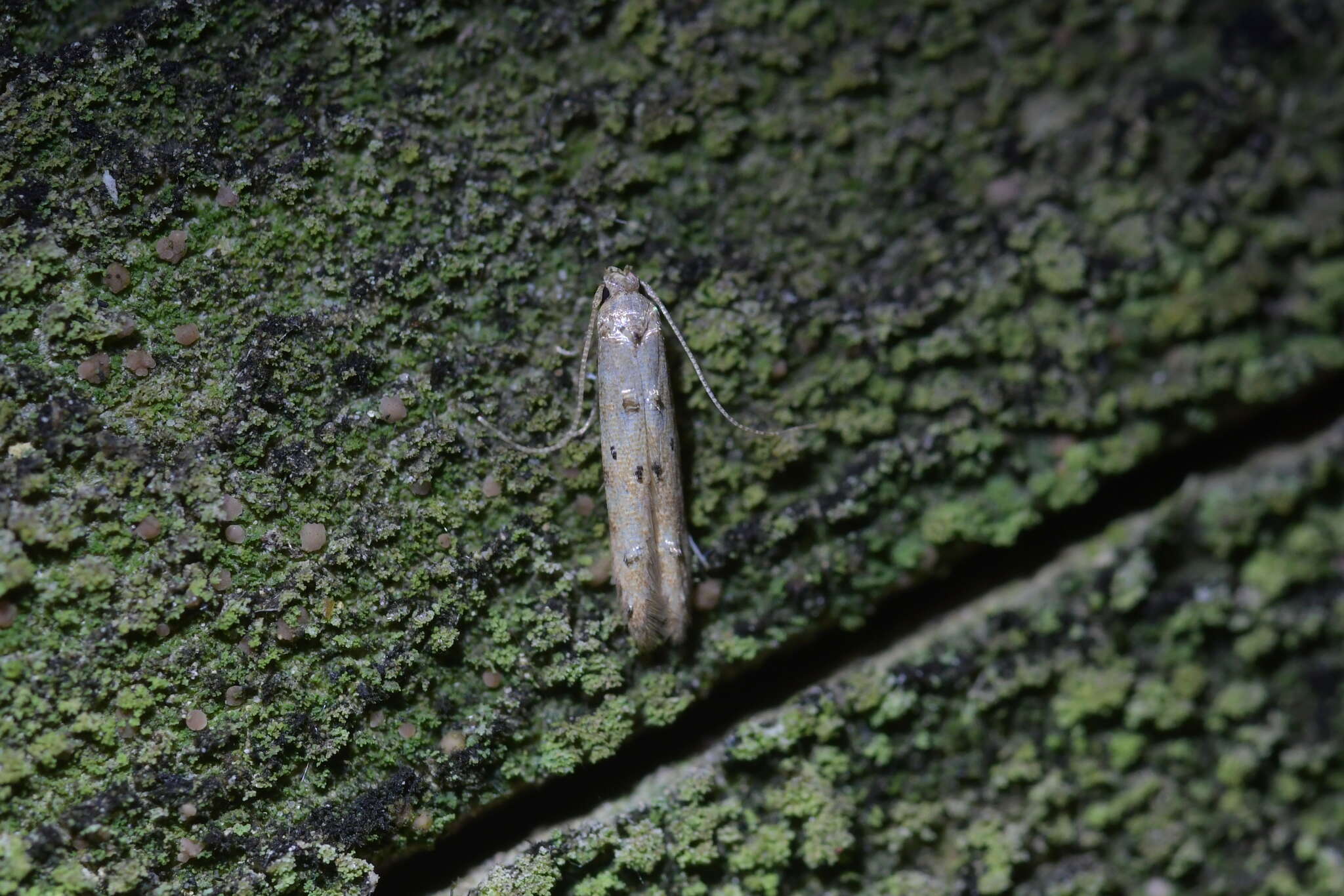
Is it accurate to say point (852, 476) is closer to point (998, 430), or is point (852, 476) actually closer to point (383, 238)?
point (998, 430)

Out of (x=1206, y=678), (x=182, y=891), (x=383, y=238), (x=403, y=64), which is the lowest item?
(x=182, y=891)

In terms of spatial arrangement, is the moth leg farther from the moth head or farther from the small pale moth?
the moth head

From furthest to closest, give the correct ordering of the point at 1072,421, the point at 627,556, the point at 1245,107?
the point at 627,556 → the point at 1072,421 → the point at 1245,107

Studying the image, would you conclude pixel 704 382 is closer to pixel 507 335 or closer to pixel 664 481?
pixel 664 481

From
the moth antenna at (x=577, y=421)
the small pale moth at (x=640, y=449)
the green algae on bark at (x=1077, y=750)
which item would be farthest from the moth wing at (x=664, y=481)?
the green algae on bark at (x=1077, y=750)

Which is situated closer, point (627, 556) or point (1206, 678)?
point (1206, 678)

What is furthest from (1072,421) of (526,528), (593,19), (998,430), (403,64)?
(403,64)

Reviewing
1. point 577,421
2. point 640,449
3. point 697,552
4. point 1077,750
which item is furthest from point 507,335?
point 1077,750

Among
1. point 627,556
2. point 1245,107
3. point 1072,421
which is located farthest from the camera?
point 627,556
